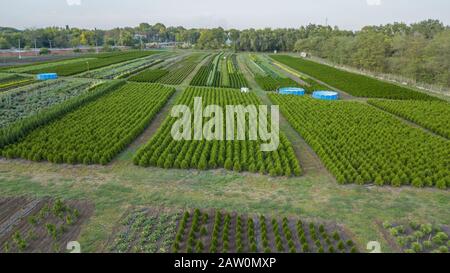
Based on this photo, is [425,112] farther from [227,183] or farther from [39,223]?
[39,223]

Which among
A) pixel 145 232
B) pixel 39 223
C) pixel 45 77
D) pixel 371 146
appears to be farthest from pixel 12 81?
pixel 371 146

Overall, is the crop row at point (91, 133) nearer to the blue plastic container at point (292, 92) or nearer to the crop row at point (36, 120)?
the crop row at point (36, 120)

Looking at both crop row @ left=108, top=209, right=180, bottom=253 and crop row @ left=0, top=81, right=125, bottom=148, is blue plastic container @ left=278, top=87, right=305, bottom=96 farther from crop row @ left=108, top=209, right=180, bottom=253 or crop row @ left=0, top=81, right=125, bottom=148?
crop row @ left=108, top=209, right=180, bottom=253

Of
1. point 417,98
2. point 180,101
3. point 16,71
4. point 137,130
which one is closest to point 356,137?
point 137,130

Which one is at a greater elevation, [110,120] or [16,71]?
[16,71]

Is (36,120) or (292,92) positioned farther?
(292,92)

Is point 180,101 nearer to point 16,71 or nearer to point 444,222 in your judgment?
point 444,222

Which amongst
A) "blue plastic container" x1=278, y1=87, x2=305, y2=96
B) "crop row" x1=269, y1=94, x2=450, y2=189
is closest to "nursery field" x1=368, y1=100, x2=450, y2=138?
"crop row" x1=269, y1=94, x2=450, y2=189
